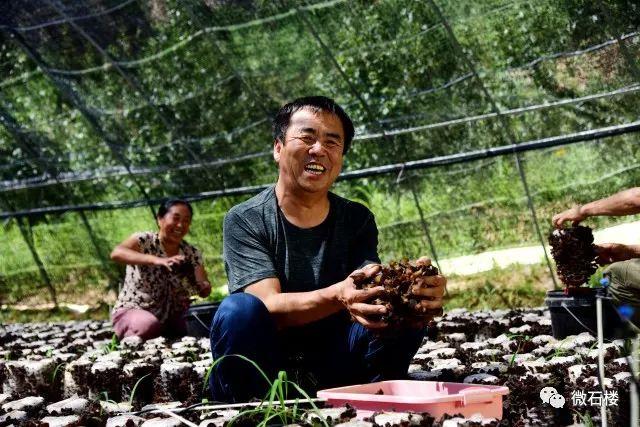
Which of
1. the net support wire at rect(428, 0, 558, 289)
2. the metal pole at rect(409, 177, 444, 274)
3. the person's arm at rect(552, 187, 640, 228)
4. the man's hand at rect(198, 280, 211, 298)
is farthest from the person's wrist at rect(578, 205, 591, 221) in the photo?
the man's hand at rect(198, 280, 211, 298)

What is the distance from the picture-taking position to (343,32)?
5645 mm

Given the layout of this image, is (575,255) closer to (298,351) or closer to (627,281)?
(627,281)

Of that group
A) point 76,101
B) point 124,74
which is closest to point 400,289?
point 124,74

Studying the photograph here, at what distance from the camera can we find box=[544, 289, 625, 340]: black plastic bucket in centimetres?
367

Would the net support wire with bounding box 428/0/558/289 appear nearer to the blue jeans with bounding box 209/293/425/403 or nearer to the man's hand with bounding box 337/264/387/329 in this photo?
the blue jeans with bounding box 209/293/425/403

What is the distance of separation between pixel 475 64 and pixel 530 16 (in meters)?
0.46

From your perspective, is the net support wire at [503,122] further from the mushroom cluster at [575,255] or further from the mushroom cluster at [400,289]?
the mushroom cluster at [400,289]

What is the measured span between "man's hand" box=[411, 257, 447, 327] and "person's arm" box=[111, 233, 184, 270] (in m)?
2.73

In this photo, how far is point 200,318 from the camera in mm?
5262

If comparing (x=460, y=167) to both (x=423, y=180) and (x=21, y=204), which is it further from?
(x=21, y=204)

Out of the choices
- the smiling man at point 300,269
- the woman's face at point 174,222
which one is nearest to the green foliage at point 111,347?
the woman's face at point 174,222

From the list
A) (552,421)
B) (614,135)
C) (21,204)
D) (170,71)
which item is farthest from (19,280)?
(552,421)

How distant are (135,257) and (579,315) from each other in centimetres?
266

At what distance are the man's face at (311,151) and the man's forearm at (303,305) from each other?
41cm
